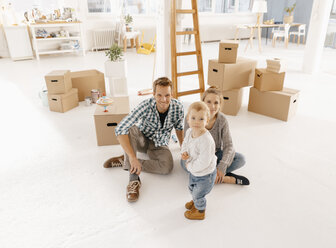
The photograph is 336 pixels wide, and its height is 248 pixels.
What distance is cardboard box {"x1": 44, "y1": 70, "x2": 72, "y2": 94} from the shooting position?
3561 millimetres

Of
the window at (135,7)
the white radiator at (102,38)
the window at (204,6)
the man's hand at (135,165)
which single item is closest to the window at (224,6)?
the window at (204,6)

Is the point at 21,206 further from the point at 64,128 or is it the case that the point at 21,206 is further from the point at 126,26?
the point at 126,26

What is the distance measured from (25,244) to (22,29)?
6613mm

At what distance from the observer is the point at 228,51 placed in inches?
140

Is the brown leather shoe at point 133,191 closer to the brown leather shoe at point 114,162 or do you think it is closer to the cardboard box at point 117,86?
the brown leather shoe at point 114,162

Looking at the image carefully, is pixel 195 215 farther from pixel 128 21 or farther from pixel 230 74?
pixel 128 21

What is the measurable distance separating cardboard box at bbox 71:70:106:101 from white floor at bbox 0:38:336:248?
523 millimetres

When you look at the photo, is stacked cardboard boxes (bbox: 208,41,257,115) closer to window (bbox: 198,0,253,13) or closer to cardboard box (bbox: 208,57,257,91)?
cardboard box (bbox: 208,57,257,91)

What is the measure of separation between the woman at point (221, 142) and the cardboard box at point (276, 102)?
151 centimetres

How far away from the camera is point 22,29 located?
6.86 metres

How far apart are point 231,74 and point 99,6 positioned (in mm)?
→ 5982

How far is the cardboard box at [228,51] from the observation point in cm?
351

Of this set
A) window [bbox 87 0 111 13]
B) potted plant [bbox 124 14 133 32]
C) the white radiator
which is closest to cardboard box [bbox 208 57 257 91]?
potted plant [bbox 124 14 133 32]

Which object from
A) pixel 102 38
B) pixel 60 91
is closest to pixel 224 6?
pixel 102 38
